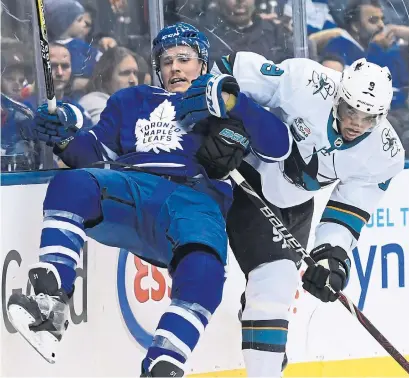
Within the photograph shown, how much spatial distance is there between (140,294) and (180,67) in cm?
86

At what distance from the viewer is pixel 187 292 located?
2729 mm

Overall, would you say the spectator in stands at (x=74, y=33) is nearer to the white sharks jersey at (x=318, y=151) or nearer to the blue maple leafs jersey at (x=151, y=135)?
the blue maple leafs jersey at (x=151, y=135)

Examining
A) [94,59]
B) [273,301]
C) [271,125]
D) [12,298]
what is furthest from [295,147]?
[12,298]

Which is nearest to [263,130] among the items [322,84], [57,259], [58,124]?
[322,84]

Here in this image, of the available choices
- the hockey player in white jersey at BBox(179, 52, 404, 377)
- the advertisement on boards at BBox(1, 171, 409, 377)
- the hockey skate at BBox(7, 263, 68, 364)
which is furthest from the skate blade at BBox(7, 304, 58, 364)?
the hockey player in white jersey at BBox(179, 52, 404, 377)

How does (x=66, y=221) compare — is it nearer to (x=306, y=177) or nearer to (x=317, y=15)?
(x=306, y=177)

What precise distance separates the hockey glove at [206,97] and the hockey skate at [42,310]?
0.68 meters

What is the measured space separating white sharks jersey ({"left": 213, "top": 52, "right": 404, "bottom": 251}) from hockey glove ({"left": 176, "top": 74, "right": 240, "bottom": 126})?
24 cm

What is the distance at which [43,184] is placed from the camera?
332 cm

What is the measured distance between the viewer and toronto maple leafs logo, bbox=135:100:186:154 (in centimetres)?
308

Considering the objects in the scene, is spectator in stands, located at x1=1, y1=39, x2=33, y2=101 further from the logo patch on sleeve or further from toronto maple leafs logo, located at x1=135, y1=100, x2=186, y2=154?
the logo patch on sleeve

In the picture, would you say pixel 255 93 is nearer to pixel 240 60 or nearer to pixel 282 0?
pixel 240 60

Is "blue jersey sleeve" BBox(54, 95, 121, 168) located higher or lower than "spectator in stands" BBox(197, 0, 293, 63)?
lower

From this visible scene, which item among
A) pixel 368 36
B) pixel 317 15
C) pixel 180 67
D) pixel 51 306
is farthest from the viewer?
pixel 368 36
